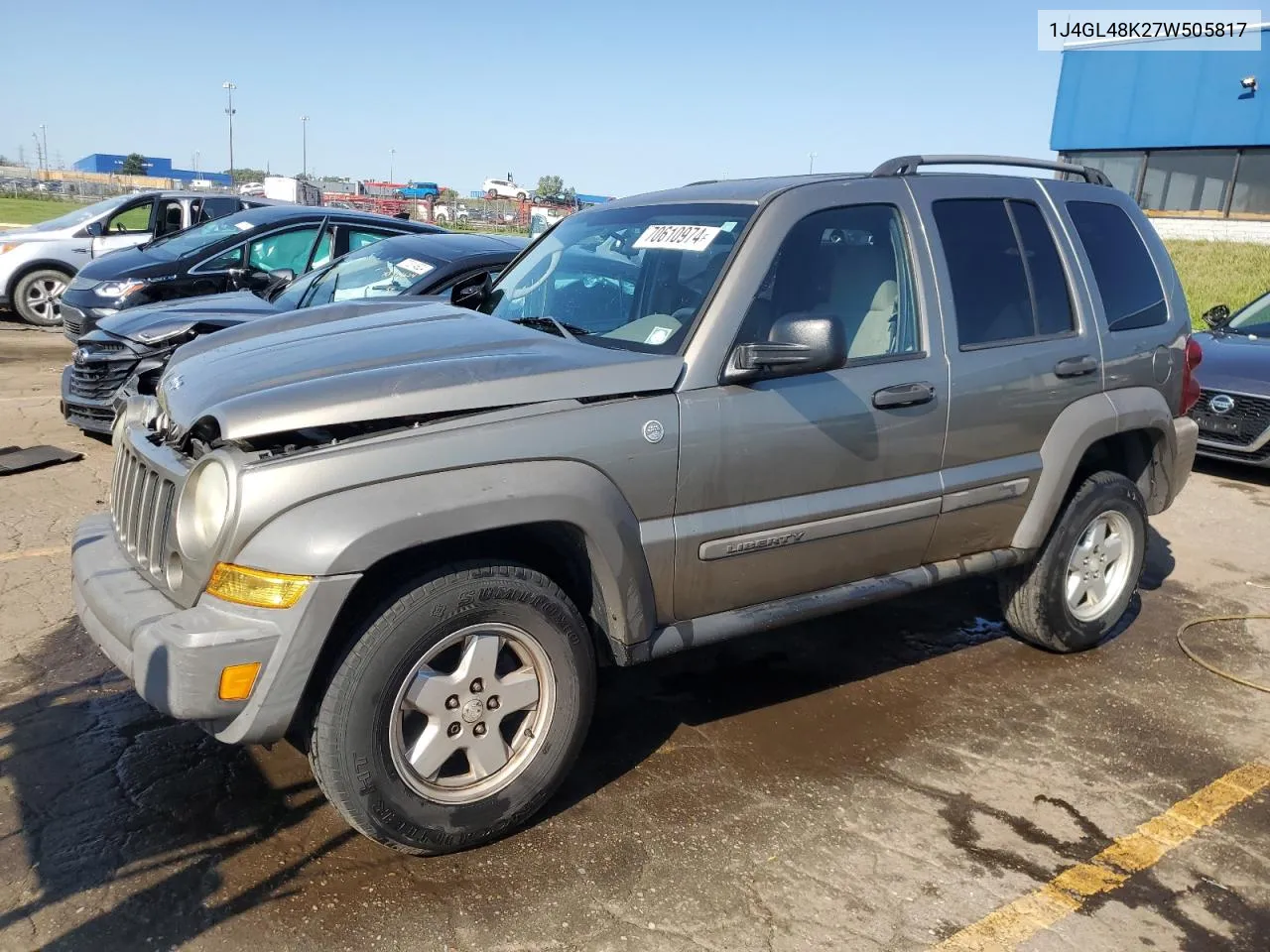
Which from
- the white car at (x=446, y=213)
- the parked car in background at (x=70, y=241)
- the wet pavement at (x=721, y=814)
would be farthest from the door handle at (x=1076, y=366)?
the white car at (x=446, y=213)

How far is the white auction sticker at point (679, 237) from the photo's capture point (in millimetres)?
3703

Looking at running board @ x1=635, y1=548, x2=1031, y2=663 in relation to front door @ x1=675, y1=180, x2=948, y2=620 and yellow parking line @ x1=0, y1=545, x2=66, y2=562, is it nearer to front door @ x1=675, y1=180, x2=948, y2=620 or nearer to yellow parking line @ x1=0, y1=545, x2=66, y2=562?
front door @ x1=675, y1=180, x2=948, y2=620

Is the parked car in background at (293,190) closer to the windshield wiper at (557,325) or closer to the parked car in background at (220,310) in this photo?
the parked car in background at (220,310)

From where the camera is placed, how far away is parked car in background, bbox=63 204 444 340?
8688 mm

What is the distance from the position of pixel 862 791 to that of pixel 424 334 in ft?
7.01

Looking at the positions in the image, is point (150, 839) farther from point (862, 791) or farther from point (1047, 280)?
point (1047, 280)

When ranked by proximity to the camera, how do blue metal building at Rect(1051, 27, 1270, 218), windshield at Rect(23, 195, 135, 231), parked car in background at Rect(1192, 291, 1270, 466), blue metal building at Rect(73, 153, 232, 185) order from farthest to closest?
blue metal building at Rect(73, 153, 232, 185) < blue metal building at Rect(1051, 27, 1270, 218) < windshield at Rect(23, 195, 135, 231) < parked car in background at Rect(1192, 291, 1270, 466)

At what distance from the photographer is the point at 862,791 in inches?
139

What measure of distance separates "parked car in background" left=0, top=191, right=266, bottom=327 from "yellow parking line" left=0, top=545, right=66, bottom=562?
26.7ft

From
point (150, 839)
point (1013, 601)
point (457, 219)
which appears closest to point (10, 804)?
point (150, 839)

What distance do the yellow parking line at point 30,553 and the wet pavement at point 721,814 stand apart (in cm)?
30

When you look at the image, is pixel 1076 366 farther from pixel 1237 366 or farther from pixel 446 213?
pixel 446 213

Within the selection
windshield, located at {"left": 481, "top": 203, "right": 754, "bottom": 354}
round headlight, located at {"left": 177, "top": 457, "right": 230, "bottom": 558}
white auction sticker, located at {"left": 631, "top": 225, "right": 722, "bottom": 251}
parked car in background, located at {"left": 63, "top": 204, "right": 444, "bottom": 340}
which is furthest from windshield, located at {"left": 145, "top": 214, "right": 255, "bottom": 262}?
round headlight, located at {"left": 177, "top": 457, "right": 230, "bottom": 558}

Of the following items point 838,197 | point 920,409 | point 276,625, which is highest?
point 838,197
